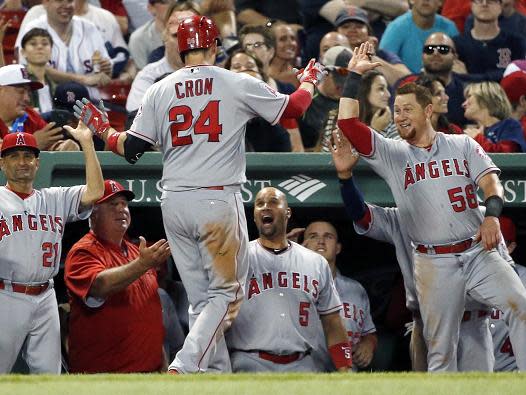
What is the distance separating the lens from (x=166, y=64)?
1020 cm

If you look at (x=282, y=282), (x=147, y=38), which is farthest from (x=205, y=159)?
(x=147, y=38)

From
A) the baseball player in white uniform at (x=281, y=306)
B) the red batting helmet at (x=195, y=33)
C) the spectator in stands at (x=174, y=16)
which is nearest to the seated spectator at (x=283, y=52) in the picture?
the spectator in stands at (x=174, y=16)

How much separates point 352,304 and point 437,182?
1427 mm

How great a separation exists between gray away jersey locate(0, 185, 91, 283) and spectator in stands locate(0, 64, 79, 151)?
2.33 feet

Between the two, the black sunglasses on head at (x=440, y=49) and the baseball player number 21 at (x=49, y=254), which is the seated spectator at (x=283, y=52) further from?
the baseball player number 21 at (x=49, y=254)

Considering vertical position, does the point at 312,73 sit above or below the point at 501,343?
above

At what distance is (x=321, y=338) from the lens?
351 inches

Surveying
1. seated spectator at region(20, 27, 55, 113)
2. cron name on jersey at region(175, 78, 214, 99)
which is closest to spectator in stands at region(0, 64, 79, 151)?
seated spectator at region(20, 27, 55, 113)

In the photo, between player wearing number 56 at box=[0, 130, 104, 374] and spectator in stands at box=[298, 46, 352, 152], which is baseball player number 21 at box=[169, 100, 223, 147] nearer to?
player wearing number 56 at box=[0, 130, 104, 374]

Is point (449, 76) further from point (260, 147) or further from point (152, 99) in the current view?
point (152, 99)

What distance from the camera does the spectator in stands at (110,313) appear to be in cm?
853

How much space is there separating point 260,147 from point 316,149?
0.40 metres

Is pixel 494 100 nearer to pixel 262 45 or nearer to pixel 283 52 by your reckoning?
pixel 262 45

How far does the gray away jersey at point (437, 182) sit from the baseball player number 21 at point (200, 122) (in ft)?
4.04
